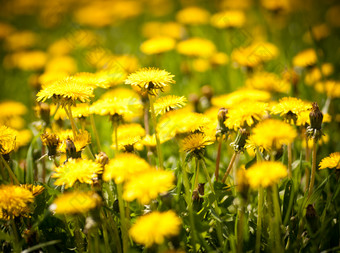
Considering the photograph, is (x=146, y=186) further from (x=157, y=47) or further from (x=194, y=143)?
(x=157, y=47)

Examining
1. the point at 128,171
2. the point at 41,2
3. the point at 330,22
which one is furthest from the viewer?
the point at 41,2

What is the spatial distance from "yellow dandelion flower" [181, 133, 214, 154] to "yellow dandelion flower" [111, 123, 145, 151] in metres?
0.22

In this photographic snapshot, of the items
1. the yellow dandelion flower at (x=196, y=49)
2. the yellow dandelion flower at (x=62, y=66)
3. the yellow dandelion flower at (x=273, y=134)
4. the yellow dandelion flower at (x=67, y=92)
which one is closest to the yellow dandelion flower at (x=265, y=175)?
the yellow dandelion flower at (x=273, y=134)

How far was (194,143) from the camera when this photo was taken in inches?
46.6

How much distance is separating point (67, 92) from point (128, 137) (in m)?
0.32

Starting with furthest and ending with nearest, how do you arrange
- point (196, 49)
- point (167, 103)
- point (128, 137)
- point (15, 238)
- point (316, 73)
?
point (196, 49), point (316, 73), point (128, 137), point (167, 103), point (15, 238)

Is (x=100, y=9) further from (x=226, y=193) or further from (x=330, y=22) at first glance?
(x=226, y=193)

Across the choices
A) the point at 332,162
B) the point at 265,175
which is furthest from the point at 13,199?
the point at 332,162

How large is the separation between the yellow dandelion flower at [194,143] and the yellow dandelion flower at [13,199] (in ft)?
1.60

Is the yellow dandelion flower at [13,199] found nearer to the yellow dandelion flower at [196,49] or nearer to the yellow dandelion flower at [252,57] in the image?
the yellow dandelion flower at [252,57]

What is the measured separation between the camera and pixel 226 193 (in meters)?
1.38

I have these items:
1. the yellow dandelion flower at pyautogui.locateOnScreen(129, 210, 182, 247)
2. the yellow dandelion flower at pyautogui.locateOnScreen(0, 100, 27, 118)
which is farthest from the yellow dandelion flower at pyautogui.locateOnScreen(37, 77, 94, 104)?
the yellow dandelion flower at pyautogui.locateOnScreen(0, 100, 27, 118)

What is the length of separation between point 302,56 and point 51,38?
2.92m

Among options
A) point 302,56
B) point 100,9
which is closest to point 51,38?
point 100,9
